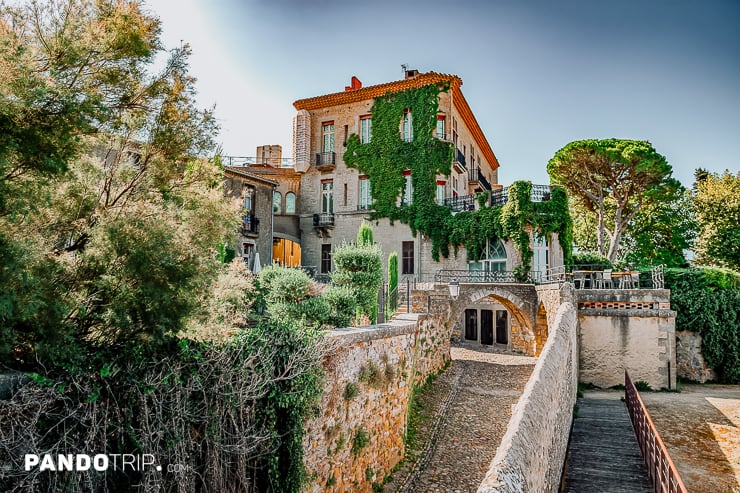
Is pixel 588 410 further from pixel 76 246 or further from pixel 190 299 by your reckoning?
pixel 76 246

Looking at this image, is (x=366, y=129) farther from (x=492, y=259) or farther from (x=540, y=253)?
(x=540, y=253)

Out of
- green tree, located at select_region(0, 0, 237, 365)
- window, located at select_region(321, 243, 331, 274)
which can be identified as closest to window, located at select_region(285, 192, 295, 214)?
window, located at select_region(321, 243, 331, 274)

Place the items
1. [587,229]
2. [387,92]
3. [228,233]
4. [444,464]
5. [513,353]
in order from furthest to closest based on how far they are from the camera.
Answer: [587,229] < [387,92] < [513,353] < [444,464] < [228,233]

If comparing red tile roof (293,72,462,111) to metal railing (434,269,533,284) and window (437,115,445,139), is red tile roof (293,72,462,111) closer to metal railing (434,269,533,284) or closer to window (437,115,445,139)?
window (437,115,445,139)

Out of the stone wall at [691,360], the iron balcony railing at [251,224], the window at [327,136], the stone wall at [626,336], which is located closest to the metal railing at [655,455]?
the stone wall at [626,336]

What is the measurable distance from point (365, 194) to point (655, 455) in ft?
67.5

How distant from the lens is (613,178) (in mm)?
28344

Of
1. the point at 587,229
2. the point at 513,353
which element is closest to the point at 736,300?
the point at 513,353

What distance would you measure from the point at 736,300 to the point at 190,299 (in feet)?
71.3

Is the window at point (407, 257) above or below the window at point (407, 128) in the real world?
below

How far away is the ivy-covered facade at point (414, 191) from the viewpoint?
888 inches

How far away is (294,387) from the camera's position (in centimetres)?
754

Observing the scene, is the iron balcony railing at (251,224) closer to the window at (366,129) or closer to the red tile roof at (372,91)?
the window at (366,129)

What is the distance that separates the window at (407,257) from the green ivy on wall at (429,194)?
1.07 metres
